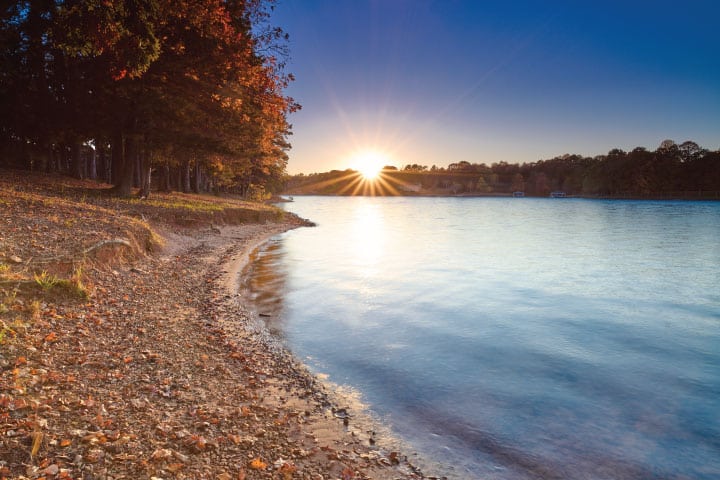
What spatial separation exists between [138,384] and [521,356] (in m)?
8.52

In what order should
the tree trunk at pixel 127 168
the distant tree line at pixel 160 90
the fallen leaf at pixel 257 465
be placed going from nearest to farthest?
1. the fallen leaf at pixel 257 465
2. the distant tree line at pixel 160 90
3. the tree trunk at pixel 127 168

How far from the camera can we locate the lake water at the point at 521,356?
659 cm

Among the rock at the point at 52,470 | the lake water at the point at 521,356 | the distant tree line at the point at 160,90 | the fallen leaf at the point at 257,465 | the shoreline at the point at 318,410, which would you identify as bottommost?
the lake water at the point at 521,356

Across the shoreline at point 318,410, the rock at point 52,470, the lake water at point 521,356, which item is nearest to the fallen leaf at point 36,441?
the rock at point 52,470

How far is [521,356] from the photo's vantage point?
10.9m

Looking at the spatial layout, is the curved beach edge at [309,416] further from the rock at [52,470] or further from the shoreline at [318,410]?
the rock at [52,470]

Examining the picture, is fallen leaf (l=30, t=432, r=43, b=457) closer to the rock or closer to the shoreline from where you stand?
the rock

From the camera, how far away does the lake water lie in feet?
21.6

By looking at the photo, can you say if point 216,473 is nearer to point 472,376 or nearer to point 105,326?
point 105,326

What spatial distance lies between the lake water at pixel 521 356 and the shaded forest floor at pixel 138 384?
1297 millimetres

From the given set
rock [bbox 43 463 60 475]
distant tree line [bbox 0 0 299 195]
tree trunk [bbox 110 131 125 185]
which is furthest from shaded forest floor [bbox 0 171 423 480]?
tree trunk [bbox 110 131 125 185]

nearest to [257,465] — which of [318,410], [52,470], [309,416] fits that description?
[309,416]

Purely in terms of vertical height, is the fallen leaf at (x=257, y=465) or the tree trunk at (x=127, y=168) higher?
the tree trunk at (x=127, y=168)

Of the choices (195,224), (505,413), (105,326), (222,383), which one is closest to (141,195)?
(195,224)
